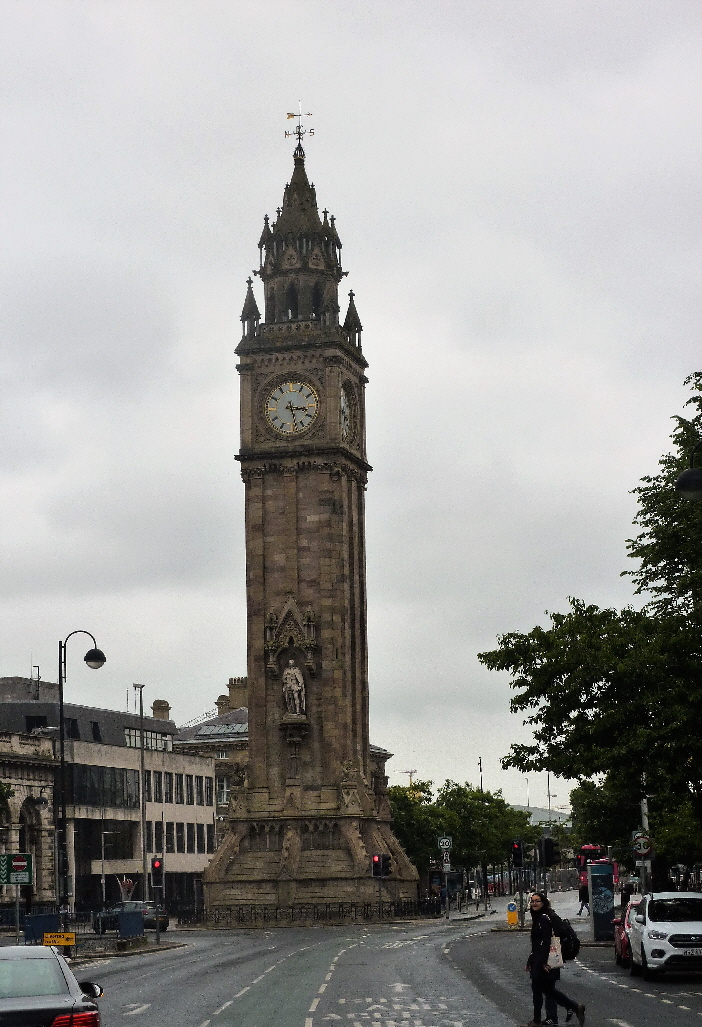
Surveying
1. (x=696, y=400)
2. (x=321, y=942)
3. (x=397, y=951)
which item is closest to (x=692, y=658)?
(x=696, y=400)

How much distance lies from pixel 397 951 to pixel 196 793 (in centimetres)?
8124

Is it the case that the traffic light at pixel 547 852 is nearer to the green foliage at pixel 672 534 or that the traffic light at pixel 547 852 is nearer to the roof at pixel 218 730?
the green foliage at pixel 672 534

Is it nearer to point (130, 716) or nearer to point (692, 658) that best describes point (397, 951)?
point (692, 658)

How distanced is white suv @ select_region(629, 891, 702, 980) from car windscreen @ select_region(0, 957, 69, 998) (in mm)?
20504

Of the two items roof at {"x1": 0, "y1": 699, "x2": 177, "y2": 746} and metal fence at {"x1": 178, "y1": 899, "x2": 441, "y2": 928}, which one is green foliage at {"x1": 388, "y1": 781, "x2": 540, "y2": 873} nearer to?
roof at {"x1": 0, "y1": 699, "x2": 177, "y2": 746}

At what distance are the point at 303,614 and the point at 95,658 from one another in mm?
46475

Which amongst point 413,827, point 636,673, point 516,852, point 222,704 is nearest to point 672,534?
point 636,673

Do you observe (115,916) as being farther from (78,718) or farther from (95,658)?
(78,718)

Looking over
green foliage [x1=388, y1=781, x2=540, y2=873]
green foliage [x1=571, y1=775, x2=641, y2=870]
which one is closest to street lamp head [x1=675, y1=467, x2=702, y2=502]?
green foliage [x1=571, y1=775, x2=641, y2=870]

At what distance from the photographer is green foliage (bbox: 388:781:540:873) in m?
144

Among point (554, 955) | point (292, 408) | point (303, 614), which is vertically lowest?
point (554, 955)

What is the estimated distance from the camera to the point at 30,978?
1841cm

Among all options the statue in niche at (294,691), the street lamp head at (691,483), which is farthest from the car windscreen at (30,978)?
the statue in niche at (294,691)

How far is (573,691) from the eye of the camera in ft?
141
